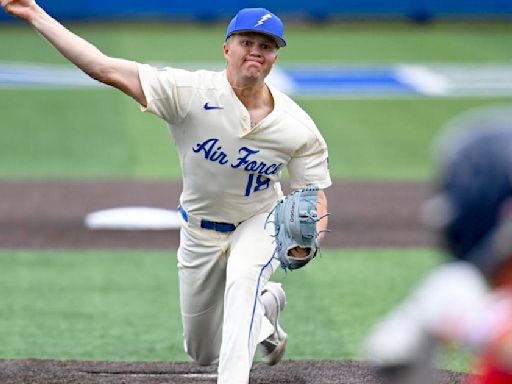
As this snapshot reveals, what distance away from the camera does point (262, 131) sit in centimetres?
609

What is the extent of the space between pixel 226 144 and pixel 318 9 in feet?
59.8

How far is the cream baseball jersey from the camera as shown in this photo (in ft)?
19.8

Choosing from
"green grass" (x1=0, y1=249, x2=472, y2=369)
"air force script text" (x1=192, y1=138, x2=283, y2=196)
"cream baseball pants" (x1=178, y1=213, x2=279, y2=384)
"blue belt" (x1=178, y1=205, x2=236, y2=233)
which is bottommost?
"green grass" (x1=0, y1=249, x2=472, y2=369)

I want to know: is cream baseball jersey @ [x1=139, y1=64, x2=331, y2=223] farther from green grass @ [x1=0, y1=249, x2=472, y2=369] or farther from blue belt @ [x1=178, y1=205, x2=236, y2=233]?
green grass @ [x1=0, y1=249, x2=472, y2=369]

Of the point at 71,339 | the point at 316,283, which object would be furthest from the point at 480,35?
the point at 71,339

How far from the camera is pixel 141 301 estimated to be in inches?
347

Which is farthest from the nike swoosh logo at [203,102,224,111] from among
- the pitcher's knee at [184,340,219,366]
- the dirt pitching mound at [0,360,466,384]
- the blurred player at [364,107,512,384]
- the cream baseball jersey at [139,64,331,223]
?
the blurred player at [364,107,512,384]

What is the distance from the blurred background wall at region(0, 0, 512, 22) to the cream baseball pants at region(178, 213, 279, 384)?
1754 cm

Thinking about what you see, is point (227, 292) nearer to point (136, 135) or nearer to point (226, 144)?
point (226, 144)

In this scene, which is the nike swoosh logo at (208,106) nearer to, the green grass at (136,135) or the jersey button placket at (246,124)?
the jersey button placket at (246,124)

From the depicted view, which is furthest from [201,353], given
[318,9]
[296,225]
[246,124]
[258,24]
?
[318,9]

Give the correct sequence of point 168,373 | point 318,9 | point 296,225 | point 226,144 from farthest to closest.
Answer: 1. point 318,9
2. point 168,373
3. point 226,144
4. point 296,225

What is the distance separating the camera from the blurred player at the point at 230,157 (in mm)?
5852

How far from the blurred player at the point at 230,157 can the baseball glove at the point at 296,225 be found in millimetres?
56
